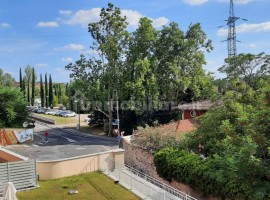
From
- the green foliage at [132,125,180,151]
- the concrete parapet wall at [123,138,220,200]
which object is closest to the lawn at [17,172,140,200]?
the concrete parapet wall at [123,138,220,200]

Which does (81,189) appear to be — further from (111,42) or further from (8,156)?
(111,42)

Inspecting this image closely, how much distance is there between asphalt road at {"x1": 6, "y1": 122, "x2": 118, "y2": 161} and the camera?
28.7 metres

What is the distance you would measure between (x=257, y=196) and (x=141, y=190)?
7.91 meters

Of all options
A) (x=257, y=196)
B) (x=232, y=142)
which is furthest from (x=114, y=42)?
(x=257, y=196)

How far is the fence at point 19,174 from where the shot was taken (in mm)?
15820

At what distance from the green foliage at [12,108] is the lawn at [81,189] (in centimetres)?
2491

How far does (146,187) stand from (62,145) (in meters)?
21.7

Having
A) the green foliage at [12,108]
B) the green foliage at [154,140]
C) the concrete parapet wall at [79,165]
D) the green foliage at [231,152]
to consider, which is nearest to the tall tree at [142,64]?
the green foliage at [12,108]

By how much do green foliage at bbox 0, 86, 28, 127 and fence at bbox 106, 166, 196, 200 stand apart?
82.1ft

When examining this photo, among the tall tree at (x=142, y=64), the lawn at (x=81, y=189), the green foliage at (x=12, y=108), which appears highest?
the tall tree at (x=142, y=64)

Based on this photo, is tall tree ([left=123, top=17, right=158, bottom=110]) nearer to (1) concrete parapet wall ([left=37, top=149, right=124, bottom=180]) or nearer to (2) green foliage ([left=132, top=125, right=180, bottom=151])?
(2) green foliage ([left=132, top=125, right=180, bottom=151])

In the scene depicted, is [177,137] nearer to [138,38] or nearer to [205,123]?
[205,123]

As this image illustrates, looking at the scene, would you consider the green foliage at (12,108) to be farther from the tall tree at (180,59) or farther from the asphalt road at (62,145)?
the tall tree at (180,59)

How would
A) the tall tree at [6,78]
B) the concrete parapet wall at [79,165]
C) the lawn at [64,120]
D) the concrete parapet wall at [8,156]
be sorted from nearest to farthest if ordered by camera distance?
the concrete parapet wall at [79,165]
the concrete parapet wall at [8,156]
the lawn at [64,120]
the tall tree at [6,78]
